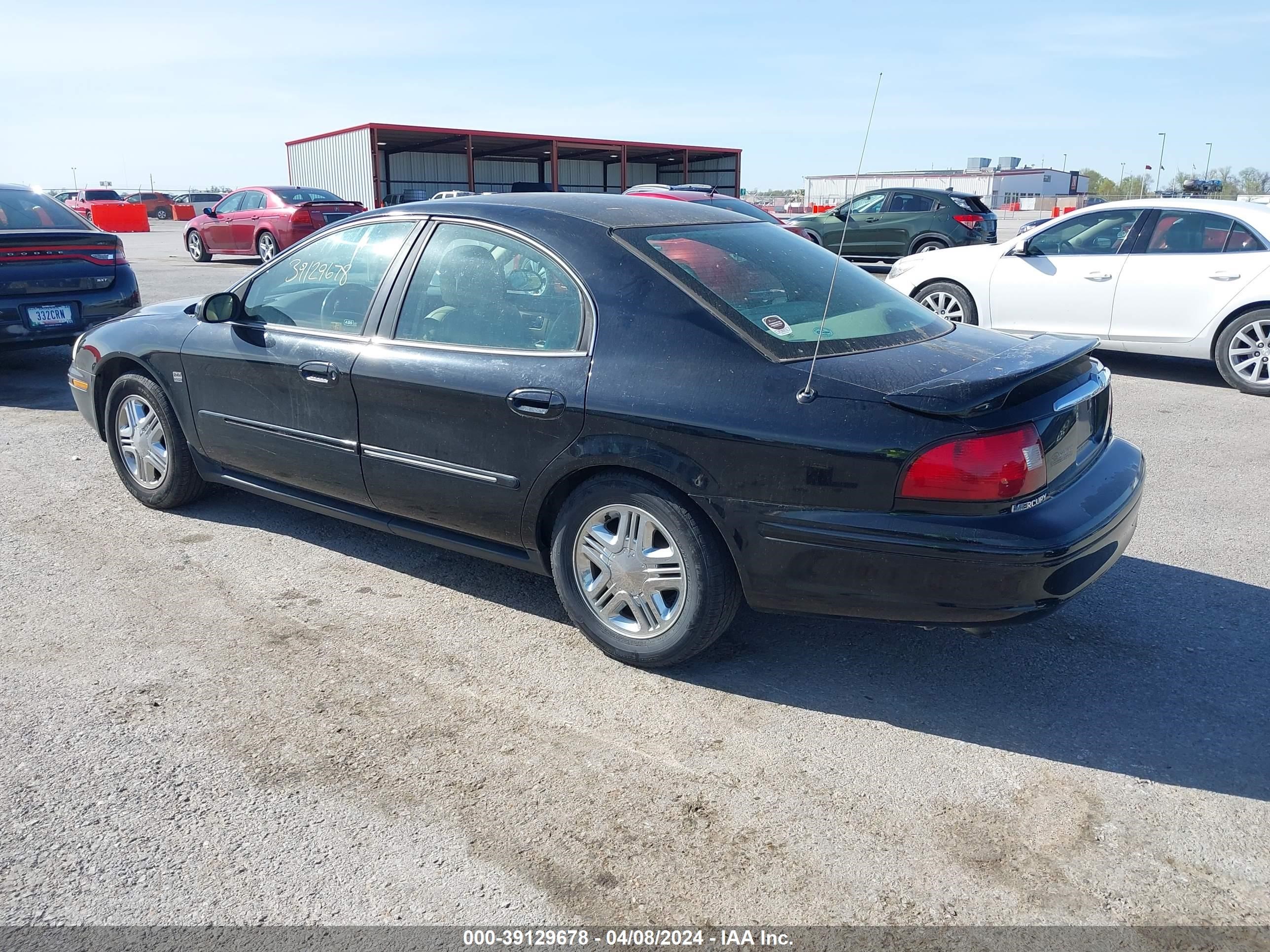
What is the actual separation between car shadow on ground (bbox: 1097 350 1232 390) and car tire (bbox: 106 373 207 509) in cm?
759

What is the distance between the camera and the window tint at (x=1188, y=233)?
27.0 feet

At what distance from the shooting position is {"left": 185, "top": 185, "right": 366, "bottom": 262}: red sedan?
17.9 metres

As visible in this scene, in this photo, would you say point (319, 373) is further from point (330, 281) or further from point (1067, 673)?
point (1067, 673)

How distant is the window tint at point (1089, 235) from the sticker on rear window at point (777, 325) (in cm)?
639

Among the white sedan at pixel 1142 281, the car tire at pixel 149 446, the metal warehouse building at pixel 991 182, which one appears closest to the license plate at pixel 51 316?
the car tire at pixel 149 446

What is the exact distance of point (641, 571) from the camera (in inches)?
137

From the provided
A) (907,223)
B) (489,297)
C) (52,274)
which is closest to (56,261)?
(52,274)

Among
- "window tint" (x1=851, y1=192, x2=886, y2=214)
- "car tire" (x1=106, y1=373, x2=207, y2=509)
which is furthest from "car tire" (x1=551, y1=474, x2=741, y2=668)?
"window tint" (x1=851, y1=192, x2=886, y2=214)

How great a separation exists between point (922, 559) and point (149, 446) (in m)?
3.96

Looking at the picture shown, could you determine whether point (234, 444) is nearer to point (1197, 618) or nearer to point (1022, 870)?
point (1022, 870)

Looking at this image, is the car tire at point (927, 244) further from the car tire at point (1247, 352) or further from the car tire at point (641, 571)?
the car tire at point (641, 571)

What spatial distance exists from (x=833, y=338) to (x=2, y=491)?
15.6 ft

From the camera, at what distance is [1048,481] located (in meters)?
3.15

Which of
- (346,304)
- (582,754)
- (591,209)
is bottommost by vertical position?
(582,754)
